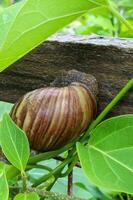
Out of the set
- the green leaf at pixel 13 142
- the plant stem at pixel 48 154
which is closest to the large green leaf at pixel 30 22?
the green leaf at pixel 13 142

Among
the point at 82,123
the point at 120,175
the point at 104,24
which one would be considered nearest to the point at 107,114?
the point at 82,123

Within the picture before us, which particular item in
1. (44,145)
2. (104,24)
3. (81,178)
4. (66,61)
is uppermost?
(66,61)

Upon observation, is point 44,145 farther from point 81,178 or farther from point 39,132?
point 81,178

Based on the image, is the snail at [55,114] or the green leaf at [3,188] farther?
the snail at [55,114]

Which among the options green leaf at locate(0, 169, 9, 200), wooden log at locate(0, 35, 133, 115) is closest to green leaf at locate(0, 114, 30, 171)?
green leaf at locate(0, 169, 9, 200)

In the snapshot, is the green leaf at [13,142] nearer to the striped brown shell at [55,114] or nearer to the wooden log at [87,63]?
the striped brown shell at [55,114]

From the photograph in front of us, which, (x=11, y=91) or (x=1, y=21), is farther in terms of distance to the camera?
(x=11, y=91)

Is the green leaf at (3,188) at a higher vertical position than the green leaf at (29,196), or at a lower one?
higher
